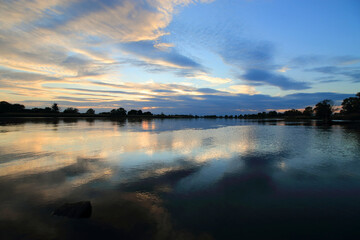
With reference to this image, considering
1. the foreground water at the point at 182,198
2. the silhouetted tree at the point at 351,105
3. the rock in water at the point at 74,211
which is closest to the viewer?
the foreground water at the point at 182,198

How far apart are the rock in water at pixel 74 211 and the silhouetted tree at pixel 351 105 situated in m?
193

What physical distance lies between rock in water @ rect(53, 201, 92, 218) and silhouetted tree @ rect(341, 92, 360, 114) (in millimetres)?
193254

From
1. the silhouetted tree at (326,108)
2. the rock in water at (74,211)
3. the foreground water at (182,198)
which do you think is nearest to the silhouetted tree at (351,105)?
the silhouetted tree at (326,108)

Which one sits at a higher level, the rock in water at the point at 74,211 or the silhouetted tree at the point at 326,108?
the silhouetted tree at the point at 326,108

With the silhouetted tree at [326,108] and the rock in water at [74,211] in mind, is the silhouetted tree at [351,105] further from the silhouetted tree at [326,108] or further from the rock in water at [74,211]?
the rock in water at [74,211]

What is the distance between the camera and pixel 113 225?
8391mm

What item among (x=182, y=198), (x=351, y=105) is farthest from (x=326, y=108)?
(x=182, y=198)

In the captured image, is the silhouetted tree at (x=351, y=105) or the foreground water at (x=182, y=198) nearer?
the foreground water at (x=182, y=198)

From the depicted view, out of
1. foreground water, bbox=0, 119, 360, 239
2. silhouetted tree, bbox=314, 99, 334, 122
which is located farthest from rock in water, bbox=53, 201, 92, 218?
silhouetted tree, bbox=314, 99, 334, 122

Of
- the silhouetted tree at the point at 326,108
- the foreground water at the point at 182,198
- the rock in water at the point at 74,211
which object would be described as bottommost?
the foreground water at the point at 182,198

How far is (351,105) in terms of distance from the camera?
143000mm

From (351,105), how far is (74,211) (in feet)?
661

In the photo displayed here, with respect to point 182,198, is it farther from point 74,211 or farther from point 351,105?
point 351,105

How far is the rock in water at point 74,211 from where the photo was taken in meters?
9.06
